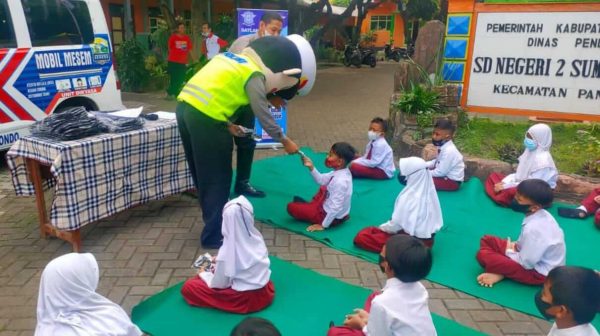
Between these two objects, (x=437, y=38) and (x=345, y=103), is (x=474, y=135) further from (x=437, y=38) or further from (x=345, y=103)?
(x=345, y=103)

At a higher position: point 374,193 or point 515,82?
point 515,82

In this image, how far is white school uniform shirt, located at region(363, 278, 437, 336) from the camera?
7.25 feet

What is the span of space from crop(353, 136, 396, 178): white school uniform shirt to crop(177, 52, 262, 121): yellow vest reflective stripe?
7.85 ft

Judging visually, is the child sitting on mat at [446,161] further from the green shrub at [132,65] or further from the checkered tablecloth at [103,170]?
the green shrub at [132,65]

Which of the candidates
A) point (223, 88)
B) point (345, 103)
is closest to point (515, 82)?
point (223, 88)

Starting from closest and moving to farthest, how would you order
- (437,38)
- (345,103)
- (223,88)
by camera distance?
1. (223,88)
2. (437,38)
3. (345,103)

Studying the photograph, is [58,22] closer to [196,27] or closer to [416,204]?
[416,204]

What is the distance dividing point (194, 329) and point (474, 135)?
5123mm

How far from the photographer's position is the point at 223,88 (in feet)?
11.8

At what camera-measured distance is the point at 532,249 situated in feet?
10.7

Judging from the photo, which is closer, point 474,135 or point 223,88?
point 223,88

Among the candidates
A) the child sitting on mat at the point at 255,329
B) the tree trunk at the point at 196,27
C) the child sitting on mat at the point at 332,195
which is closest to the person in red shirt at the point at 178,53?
the tree trunk at the point at 196,27

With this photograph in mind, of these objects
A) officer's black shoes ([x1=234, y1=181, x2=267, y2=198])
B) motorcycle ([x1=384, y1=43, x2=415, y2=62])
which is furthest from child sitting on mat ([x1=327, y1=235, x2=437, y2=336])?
motorcycle ([x1=384, y1=43, x2=415, y2=62])

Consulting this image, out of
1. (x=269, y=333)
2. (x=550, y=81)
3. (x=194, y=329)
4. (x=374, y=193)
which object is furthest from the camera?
(x=550, y=81)
